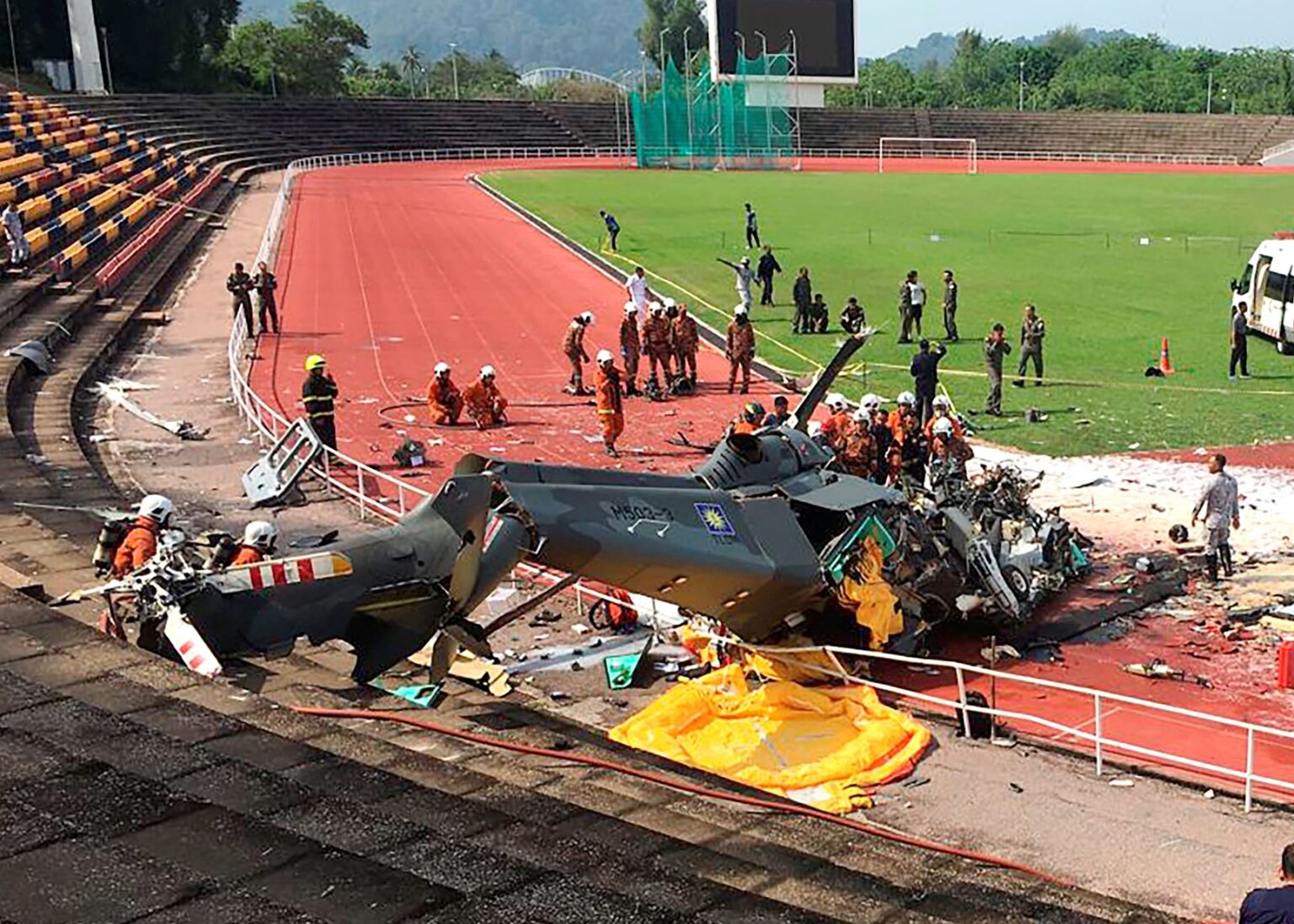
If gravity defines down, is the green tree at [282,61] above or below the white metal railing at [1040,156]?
above

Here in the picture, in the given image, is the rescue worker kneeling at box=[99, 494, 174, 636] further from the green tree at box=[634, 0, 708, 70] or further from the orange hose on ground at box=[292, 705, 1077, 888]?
the green tree at box=[634, 0, 708, 70]

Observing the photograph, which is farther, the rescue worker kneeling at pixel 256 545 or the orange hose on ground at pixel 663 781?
the rescue worker kneeling at pixel 256 545

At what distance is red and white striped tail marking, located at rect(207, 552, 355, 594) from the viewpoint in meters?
7.48

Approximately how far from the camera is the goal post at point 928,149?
8269 centimetres

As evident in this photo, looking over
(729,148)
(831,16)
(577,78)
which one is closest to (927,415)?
(729,148)

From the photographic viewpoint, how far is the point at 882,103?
112250 millimetres

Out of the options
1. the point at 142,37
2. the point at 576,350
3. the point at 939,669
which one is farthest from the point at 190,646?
the point at 142,37

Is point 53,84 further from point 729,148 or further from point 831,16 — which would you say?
point 831,16

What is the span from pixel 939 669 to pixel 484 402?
34.2ft

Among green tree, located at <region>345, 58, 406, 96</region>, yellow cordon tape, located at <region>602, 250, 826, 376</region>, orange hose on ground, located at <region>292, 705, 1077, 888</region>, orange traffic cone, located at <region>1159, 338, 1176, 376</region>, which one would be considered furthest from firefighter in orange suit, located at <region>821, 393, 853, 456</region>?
green tree, located at <region>345, 58, 406, 96</region>

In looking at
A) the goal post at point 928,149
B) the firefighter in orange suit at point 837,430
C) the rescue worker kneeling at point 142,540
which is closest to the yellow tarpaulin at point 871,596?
the firefighter in orange suit at point 837,430

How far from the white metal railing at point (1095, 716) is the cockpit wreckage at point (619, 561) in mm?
358

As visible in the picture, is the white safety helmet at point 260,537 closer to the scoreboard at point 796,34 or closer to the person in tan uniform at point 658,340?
the person in tan uniform at point 658,340

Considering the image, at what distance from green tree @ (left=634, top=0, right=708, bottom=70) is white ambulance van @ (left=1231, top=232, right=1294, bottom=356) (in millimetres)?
142877
